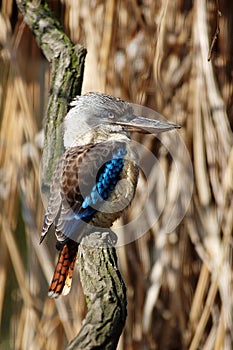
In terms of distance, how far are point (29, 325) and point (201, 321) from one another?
585 millimetres

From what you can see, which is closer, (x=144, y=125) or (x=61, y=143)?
(x=61, y=143)

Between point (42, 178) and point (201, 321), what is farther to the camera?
point (201, 321)

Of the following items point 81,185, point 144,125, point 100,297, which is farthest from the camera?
point 144,125

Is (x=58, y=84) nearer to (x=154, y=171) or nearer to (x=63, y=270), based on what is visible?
(x=63, y=270)

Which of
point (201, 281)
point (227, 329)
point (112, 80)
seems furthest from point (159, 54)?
point (227, 329)

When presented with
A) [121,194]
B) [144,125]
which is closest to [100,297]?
[121,194]

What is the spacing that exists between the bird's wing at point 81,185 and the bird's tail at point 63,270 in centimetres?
6

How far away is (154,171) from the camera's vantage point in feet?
8.72

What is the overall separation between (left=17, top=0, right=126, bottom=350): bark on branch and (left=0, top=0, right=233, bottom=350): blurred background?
0.35m

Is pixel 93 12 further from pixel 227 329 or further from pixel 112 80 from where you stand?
pixel 227 329

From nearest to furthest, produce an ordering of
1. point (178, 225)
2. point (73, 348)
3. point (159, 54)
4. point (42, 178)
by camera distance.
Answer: point (73, 348) → point (42, 178) → point (159, 54) → point (178, 225)

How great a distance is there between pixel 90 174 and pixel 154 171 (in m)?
0.67

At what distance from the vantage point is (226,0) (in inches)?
104

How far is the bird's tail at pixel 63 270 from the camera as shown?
6.44 ft
